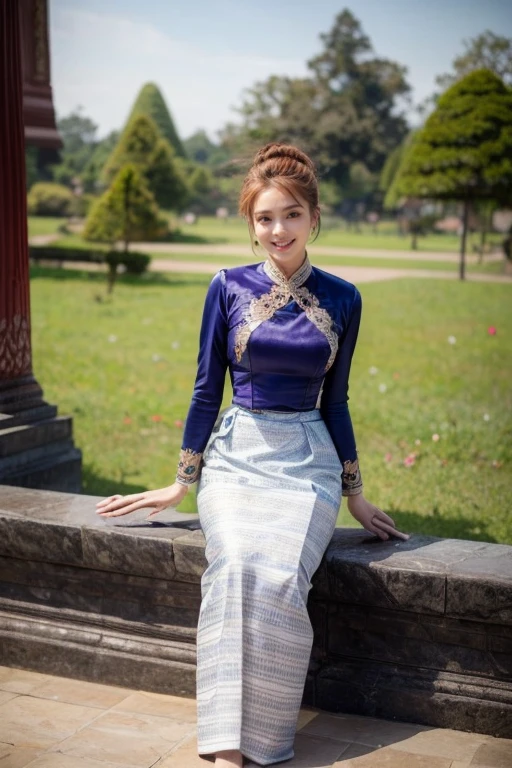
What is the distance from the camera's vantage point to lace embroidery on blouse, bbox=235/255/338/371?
8.30 ft

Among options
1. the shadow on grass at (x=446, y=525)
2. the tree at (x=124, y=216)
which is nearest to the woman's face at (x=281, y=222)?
the shadow on grass at (x=446, y=525)

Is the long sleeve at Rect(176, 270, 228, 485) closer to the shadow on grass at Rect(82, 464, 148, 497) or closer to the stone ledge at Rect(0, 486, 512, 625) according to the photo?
the stone ledge at Rect(0, 486, 512, 625)

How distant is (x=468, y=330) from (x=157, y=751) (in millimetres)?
10303

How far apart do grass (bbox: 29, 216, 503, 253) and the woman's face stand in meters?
18.5

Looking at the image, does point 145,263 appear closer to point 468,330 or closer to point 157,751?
point 468,330

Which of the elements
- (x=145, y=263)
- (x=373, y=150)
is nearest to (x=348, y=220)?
(x=373, y=150)

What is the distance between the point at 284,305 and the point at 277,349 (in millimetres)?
136

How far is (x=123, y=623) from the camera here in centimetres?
263

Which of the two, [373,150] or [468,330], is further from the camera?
[373,150]

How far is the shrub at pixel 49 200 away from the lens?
910 inches

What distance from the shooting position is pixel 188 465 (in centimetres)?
256

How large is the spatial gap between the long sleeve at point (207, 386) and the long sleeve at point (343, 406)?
31cm

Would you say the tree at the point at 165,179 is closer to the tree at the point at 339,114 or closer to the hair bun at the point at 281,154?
the tree at the point at 339,114

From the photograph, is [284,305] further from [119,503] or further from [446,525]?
[446,525]
